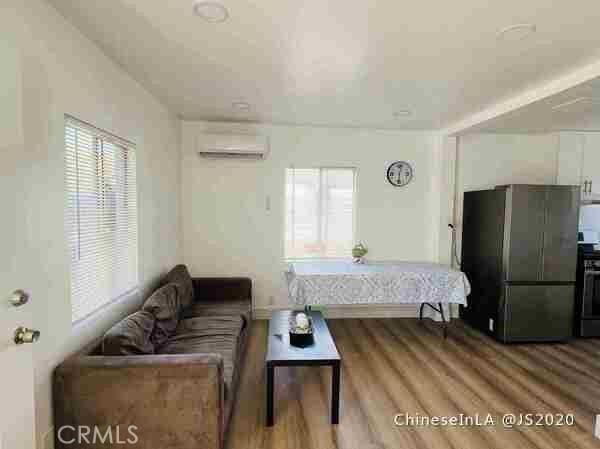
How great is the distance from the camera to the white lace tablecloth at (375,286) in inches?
131

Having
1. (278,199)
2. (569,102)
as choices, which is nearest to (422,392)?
(278,199)

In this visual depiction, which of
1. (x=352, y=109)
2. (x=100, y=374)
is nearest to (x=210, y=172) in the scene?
(x=352, y=109)

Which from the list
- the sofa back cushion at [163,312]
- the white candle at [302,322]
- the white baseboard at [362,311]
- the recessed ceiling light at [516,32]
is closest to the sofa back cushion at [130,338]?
the sofa back cushion at [163,312]

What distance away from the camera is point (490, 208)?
143 inches

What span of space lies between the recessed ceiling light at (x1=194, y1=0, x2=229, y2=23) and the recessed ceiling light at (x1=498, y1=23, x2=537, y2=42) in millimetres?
1579

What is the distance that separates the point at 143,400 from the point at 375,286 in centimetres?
239

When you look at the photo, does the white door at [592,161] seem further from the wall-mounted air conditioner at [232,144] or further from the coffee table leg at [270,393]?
the coffee table leg at [270,393]

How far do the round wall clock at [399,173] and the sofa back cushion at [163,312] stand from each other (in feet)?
9.80

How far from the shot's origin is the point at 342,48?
6.72 feet

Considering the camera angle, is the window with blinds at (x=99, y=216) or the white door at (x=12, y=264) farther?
the window with blinds at (x=99, y=216)

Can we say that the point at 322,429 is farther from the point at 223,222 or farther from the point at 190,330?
the point at 223,222

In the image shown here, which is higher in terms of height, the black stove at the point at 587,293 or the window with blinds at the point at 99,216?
the window with blinds at the point at 99,216

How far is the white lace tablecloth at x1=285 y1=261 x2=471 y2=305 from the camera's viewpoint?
131 inches

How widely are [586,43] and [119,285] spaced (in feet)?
11.9
